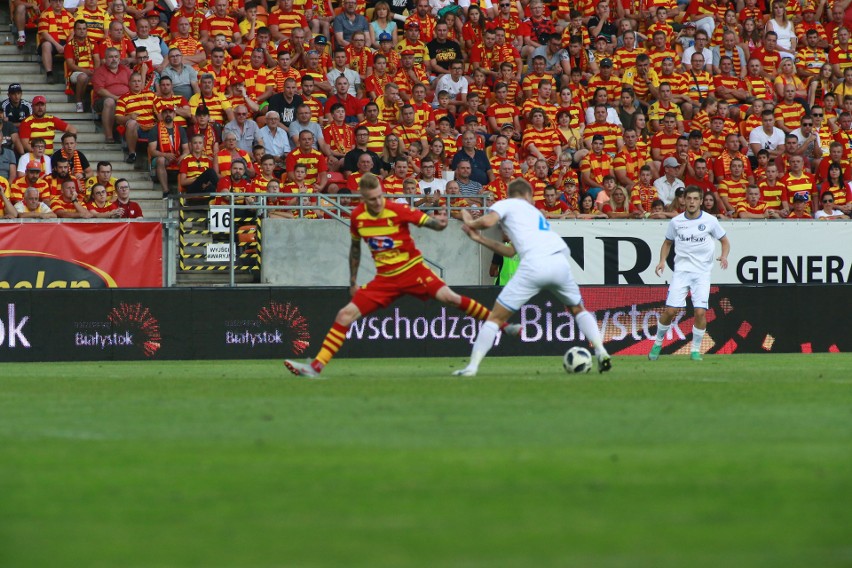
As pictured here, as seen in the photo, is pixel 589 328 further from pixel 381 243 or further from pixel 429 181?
pixel 429 181

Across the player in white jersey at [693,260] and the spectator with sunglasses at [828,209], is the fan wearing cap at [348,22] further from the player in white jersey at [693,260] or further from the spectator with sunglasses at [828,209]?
the player in white jersey at [693,260]

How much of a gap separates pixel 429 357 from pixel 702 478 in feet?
46.8

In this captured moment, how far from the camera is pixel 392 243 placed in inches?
580

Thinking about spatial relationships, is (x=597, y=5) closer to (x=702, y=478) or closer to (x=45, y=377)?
(x=45, y=377)

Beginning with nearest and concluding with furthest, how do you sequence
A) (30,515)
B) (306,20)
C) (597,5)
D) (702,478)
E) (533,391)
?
1. (30,515)
2. (702,478)
3. (533,391)
4. (306,20)
5. (597,5)

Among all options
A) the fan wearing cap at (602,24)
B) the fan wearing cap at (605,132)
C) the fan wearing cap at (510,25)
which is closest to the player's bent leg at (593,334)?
the fan wearing cap at (605,132)

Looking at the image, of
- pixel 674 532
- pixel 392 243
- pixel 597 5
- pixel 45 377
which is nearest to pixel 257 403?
pixel 392 243

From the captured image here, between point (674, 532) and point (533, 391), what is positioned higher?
point (674, 532)

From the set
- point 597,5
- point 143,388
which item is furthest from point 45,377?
point 597,5

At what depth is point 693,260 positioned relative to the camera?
62.3ft

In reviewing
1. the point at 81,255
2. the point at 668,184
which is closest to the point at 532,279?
the point at 81,255

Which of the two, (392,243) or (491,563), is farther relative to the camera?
(392,243)

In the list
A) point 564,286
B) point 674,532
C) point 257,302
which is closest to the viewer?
point 674,532

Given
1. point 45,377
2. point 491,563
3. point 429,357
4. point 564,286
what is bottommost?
point 429,357
